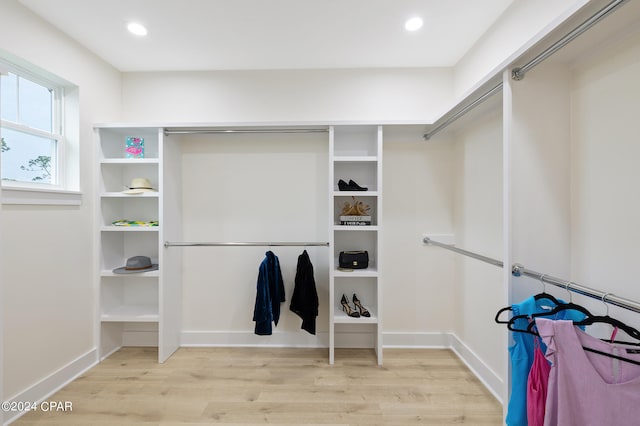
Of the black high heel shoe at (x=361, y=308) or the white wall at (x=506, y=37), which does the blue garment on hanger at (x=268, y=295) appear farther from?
the white wall at (x=506, y=37)

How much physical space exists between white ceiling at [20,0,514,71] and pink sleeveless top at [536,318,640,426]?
6.74 feet

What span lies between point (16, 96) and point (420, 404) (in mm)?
3555

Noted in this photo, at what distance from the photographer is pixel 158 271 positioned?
7.93ft

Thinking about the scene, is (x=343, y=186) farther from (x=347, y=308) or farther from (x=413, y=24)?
(x=413, y=24)

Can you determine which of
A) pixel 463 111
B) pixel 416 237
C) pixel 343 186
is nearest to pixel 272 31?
pixel 343 186

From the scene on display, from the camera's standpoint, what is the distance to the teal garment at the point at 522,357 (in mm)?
1201

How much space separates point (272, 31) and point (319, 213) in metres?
1.56

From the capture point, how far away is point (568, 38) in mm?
1085

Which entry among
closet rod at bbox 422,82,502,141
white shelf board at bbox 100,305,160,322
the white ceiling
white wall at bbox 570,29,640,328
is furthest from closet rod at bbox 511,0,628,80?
white shelf board at bbox 100,305,160,322

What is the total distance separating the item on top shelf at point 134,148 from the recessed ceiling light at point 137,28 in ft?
2.79

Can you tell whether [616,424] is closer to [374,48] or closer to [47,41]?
[374,48]

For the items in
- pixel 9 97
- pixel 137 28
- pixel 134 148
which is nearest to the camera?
pixel 9 97

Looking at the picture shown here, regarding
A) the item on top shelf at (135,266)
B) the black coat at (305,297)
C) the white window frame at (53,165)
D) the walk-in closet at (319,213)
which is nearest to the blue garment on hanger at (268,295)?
the walk-in closet at (319,213)

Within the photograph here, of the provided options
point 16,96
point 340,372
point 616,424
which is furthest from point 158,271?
point 616,424
